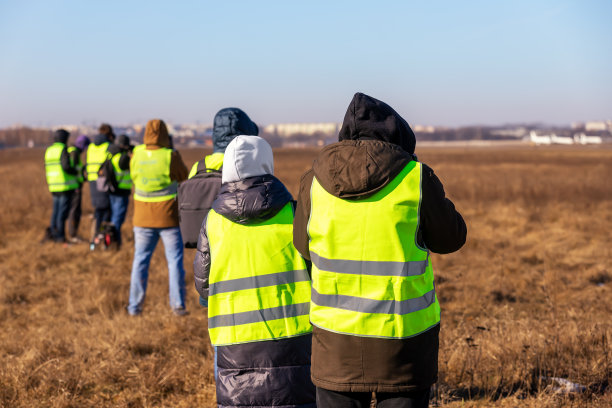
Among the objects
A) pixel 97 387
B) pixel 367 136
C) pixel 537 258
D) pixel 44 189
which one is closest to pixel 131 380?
pixel 97 387

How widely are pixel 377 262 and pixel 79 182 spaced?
9060 millimetres

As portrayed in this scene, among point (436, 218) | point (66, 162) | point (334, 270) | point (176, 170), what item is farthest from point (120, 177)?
point (436, 218)

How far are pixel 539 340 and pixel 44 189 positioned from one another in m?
17.8

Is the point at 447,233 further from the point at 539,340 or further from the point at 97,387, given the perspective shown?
the point at 97,387

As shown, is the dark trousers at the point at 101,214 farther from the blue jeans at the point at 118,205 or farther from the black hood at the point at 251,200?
the black hood at the point at 251,200

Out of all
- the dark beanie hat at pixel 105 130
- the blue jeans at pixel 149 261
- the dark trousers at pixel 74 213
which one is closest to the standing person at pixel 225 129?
the blue jeans at pixel 149 261

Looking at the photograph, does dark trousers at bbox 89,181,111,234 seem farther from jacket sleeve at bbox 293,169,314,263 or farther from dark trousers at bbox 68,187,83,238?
jacket sleeve at bbox 293,169,314,263

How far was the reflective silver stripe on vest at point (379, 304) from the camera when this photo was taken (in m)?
2.17

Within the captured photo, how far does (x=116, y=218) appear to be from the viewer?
9.02 meters

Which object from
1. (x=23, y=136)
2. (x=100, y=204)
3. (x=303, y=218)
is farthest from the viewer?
(x=23, y=136)

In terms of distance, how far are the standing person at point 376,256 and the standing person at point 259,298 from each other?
42 cm

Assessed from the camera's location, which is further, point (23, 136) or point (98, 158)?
point (23, 136)

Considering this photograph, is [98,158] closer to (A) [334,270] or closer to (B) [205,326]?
(B) [205,326]

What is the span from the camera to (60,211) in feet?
33.5
